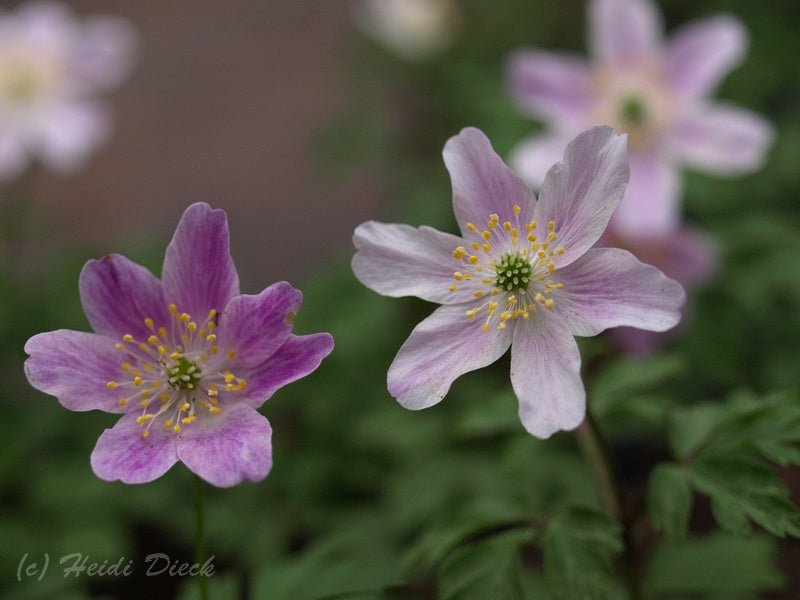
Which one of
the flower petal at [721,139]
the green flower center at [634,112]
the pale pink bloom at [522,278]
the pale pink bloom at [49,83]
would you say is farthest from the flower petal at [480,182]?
the pale pink bloom at [49,83]

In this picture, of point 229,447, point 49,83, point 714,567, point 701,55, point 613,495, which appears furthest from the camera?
point 49,83

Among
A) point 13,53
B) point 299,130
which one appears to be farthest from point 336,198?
point 13,53

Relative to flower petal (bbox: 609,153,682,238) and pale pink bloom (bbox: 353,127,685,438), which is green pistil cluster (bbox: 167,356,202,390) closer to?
pale pink bloom (bbox: 353,127,685,438)

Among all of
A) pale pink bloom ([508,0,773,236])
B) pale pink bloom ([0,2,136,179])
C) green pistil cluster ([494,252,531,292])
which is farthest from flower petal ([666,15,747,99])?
pale pink bloom ([0,2,136,179])

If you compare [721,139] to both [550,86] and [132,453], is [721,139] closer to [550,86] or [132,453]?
[550,86]

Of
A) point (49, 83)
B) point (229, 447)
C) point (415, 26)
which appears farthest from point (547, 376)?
point (415, 26)

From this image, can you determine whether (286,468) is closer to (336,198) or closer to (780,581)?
(780,581)
